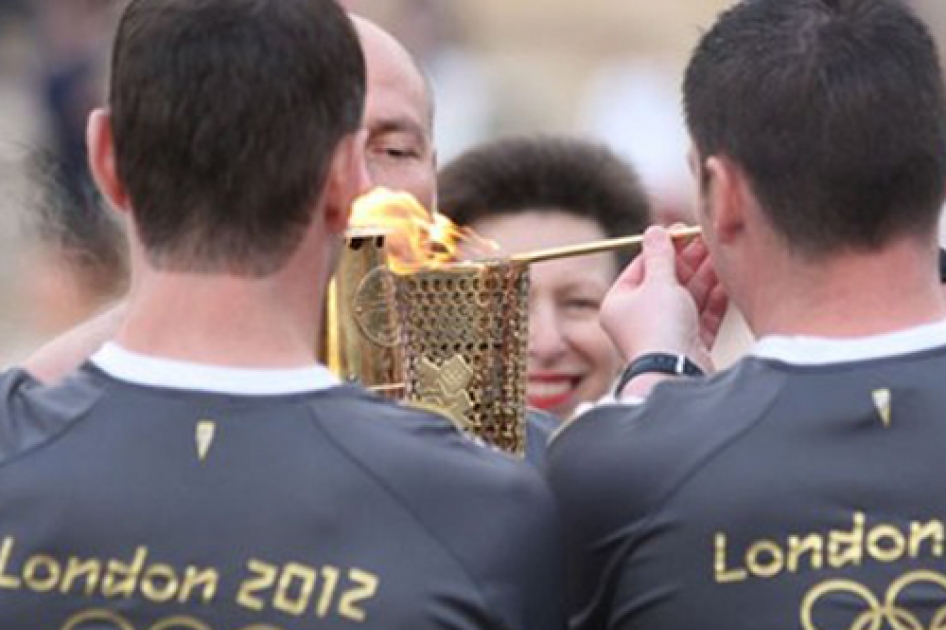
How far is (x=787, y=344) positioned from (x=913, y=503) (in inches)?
11.5

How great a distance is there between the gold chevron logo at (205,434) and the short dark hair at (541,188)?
11.6 feet

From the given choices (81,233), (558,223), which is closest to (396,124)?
(81,233)

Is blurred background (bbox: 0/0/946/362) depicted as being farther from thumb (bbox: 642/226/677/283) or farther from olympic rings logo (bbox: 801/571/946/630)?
olympic rings logo (bbox: 801/571/946/630)

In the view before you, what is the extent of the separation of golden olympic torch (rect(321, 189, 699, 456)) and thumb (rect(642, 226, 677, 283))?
3cm

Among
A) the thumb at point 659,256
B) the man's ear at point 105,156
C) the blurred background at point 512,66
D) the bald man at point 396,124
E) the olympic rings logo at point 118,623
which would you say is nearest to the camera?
the olympic rings logo at point 118,623

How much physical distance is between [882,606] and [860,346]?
369 mm

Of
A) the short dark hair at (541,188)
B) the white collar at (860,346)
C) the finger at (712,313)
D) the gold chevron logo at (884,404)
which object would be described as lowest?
the gold chevron logo at (884,404)

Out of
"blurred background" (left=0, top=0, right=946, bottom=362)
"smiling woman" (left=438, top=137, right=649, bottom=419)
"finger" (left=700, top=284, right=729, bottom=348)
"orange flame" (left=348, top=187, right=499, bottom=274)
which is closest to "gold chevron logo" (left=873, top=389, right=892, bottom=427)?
"finger" (left=700, top=284, right=729, bottom=348)

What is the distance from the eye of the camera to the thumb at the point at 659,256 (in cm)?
448

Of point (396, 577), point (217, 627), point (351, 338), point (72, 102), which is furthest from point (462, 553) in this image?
point (72, 102)

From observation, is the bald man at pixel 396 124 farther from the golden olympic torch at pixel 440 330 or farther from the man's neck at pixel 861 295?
the man's neck at pixel 861 295

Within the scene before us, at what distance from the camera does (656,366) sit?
430cm

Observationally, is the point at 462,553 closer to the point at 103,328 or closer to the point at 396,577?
the point at 396,577

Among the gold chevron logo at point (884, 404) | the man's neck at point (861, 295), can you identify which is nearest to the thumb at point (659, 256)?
the man's neck at point (861, 295)
